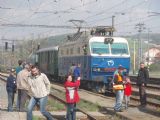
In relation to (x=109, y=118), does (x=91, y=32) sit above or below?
above

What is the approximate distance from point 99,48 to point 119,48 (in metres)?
1.28

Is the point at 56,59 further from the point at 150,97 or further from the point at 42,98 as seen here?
the point at 42,98

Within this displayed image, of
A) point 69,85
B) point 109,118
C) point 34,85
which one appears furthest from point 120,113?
point 34,85

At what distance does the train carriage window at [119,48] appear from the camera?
95.1ft

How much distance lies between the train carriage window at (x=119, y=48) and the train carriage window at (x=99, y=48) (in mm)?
367

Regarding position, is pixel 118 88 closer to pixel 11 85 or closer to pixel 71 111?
pixel 71 111

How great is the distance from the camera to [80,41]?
99.8 feet

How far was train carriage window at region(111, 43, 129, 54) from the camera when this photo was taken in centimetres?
2900

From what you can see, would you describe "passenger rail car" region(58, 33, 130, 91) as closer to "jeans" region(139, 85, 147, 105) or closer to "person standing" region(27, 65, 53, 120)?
"jeans" region(139, 85, 147, 105)

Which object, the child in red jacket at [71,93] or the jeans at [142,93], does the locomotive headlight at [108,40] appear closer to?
the jeans at [142,93]

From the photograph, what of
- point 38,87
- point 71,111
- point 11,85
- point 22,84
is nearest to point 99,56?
point 11,85

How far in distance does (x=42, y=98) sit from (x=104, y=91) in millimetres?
16655

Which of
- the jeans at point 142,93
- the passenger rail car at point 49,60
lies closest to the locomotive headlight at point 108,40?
the jeans at point 142,93

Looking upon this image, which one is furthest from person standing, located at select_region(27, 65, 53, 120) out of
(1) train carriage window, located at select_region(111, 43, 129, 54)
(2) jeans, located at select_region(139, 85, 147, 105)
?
(1) train carriage window, located at select_region(111, 43, 129, 54)
